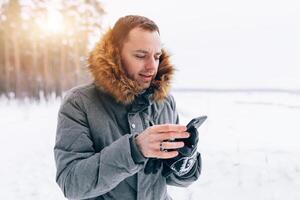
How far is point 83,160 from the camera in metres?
0.61

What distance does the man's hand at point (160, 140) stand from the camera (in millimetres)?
532

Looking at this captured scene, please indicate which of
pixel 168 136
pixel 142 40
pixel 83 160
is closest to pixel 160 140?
pixel 168 136

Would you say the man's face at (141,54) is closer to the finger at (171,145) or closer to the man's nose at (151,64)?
the man's nose at (151,64)

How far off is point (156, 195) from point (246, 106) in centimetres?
199

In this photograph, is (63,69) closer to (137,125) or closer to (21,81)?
(21,81)

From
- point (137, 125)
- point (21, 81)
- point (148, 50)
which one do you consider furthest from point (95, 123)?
point (21, 81)

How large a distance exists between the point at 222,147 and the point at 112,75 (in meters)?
1.96

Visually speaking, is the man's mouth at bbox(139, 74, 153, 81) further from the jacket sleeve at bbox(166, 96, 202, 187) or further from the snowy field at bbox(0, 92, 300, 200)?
the snowy field at bbox(0, 92, 300, 200)

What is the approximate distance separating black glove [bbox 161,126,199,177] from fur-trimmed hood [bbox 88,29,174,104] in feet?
0.53

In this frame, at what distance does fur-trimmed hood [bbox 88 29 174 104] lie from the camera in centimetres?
71

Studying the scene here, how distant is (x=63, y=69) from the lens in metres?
2.62

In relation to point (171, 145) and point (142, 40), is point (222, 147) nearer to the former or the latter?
point (142, 40)

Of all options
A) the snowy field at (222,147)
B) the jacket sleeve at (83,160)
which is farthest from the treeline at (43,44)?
the jacket sleeve at (83,160)

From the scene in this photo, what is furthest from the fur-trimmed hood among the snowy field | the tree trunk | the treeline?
the tree trunk
